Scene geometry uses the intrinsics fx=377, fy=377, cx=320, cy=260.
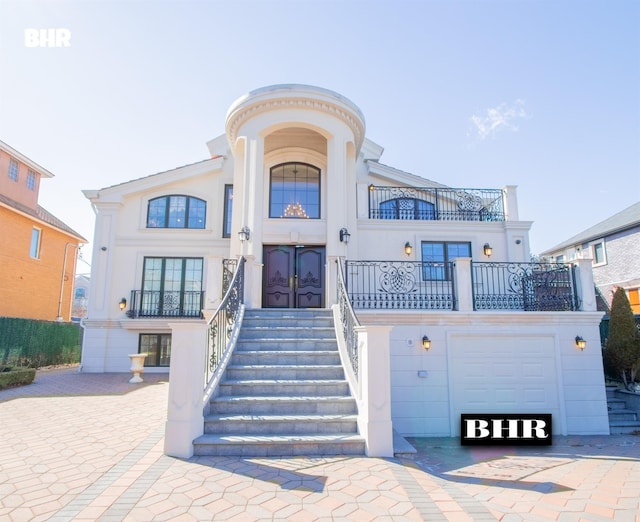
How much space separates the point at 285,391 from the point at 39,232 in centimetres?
1740

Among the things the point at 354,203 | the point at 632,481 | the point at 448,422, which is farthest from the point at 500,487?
the point at 354,203

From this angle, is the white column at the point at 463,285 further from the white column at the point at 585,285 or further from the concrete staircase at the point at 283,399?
the concrete staircase at the point at 283,399

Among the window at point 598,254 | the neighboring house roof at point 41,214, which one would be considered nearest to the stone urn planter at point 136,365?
the neighboring house roof at point 41,214

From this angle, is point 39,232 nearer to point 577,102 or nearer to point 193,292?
point 193,292

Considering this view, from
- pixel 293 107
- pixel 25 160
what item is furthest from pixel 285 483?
pixel 25 160

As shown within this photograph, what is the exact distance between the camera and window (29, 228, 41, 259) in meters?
16.8

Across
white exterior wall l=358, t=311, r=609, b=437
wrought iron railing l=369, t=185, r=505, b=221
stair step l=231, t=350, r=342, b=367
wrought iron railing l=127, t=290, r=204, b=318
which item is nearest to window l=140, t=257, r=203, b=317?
wrought iron railing l=127, t=290, r=204, b=318

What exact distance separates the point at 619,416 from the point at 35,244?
2188cm

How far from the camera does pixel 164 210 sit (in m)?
13.3

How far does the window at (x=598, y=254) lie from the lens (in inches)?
762

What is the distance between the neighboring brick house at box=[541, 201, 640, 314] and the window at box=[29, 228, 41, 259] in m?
24.7

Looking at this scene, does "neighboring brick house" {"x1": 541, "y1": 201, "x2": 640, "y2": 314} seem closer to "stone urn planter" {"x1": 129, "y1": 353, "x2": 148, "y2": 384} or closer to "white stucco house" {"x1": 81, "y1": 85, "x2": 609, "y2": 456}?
"white stucco house" {"x1": 81, "y1": 85, "x2": 609, "y2": 456}

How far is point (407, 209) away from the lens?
12391 mm

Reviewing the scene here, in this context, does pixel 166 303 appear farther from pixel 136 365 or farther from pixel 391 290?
pixel 391 290
